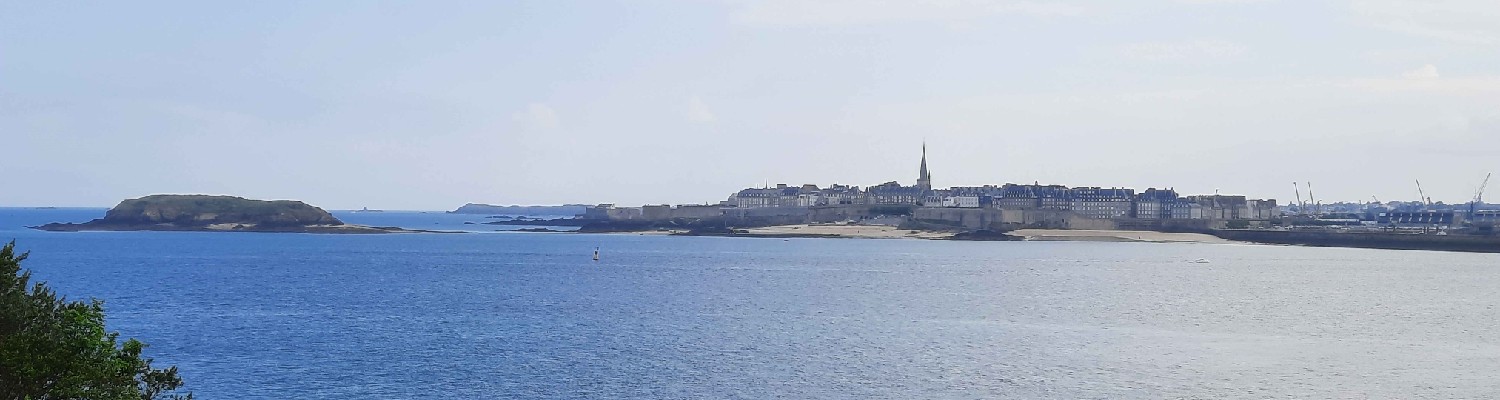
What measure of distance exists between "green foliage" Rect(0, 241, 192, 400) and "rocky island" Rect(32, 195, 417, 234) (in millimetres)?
139793

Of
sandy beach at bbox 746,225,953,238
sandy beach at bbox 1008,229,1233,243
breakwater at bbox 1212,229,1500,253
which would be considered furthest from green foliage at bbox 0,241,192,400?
sandy beach at bbox 746,225,953,238

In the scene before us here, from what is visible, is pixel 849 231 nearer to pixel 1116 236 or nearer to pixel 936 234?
pixel 936 234

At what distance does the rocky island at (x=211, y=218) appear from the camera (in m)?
153

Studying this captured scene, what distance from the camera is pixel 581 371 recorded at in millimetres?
31656

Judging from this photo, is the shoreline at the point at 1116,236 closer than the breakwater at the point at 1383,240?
No

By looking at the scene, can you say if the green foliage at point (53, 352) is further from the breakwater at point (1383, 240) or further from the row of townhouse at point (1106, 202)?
the row of townhouse at point (1106, 202)

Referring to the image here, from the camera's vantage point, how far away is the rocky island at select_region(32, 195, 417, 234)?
501 ft

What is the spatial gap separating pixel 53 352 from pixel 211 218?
15098 centimetres

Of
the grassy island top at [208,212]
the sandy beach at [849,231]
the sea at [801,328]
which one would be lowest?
the sea at [801,328]

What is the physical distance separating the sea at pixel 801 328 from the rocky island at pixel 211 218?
71.1m

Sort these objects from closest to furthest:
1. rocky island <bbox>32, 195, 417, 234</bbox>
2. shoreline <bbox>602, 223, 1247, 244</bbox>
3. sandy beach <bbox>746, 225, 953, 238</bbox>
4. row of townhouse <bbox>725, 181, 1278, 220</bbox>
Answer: shoreline <bbox>602, 223, 1247, 244</bbox> → sandy beach <bbox>746, 225, 953, 238</bbox> → rocky island <bbox>32, 195, 417, 234</bbox> → row of townhouse <bbox>725, 181, 1278, 220</bbox>

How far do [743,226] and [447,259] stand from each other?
254ft

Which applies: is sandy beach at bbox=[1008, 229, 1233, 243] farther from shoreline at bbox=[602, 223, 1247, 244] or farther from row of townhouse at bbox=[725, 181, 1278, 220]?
row of townhouse at bbox=[725, 181, 1278, 220]

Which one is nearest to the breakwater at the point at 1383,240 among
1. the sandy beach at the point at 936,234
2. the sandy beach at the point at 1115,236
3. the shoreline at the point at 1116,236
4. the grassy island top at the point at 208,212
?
the shoreline at the point at 1116,236
